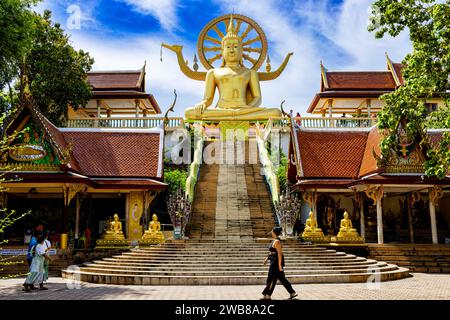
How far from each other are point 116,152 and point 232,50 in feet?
44.6

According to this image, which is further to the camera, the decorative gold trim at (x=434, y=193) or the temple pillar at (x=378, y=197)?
the decorative gold trim at (x=434, y=193)

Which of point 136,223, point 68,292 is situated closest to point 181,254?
point 68,292

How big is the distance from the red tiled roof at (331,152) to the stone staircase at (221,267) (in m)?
5.87

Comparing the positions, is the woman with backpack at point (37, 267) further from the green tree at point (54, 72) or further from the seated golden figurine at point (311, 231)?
the green tree at point (54, 72)

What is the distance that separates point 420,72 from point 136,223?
12.5 meters

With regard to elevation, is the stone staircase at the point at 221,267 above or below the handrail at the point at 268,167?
below

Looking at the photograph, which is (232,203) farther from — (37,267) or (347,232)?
(37,267)

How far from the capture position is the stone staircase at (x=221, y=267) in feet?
41.1

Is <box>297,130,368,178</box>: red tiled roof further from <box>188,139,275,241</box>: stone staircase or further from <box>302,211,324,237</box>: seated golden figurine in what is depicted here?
<box>302,211,324,237</box>: seated golden figurine

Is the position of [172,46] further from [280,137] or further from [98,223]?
[98,223]

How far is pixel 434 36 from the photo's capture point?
36.0ft

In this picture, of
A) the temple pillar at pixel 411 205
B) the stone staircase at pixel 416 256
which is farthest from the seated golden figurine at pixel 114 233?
the temple pillar at pixel 411 205

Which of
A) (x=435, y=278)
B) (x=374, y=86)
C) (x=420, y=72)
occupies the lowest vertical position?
(x=435, y=278)
